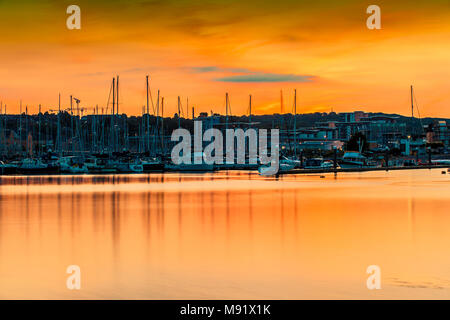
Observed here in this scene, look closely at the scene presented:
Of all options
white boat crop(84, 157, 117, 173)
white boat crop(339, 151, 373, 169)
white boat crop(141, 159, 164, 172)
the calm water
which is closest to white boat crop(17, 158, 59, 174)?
white boat crop(84, 157, 117, 173)

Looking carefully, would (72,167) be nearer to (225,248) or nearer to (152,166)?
(152,166)

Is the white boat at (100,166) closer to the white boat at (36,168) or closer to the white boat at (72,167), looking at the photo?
the white boat at (72,167)

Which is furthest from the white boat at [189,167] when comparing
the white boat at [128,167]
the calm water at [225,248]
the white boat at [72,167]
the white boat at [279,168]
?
the calm water at [225,248]

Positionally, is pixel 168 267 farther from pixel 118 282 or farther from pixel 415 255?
pixel 415 255

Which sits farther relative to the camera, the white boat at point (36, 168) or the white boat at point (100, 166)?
the white boat at point (100, 166)

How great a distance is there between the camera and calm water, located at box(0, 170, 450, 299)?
18.6 meters

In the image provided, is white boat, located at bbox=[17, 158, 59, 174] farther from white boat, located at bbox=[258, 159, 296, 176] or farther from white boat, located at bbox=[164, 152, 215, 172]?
white boat, located at bbox=[258, 159, 296, 176]

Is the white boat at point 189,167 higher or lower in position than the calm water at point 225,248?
higher

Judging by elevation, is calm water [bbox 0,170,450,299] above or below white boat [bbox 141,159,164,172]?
below

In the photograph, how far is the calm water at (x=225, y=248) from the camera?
61.0ft

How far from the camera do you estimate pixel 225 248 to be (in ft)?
86.4

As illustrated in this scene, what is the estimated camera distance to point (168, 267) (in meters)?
21.9
